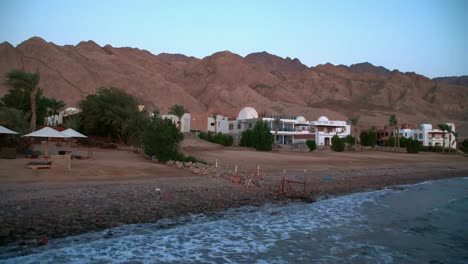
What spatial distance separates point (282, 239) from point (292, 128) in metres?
54.2

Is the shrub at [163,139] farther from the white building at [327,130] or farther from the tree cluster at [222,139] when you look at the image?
the white building at [327,130]

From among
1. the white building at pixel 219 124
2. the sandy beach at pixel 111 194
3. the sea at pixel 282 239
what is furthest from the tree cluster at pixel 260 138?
the sea at pixel 282 239

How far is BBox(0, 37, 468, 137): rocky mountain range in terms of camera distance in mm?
103000

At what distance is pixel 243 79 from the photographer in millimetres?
165375

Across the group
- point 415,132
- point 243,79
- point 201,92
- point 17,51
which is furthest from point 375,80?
point 17,51

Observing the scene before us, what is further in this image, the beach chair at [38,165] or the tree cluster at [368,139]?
the tree cluster at [368,139]

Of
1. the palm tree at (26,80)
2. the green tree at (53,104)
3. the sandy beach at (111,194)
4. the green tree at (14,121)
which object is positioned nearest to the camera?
the sandy beach at (111,194)

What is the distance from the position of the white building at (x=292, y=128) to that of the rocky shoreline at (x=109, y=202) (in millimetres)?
40178

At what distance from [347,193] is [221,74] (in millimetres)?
143343

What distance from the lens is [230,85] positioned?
150125mm

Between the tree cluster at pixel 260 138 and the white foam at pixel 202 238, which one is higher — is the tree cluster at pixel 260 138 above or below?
above

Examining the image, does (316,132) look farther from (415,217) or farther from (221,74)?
(221,74)

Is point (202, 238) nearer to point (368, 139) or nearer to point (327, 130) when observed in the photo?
point (368, 139)

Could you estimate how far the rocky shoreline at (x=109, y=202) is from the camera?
31.3ft
